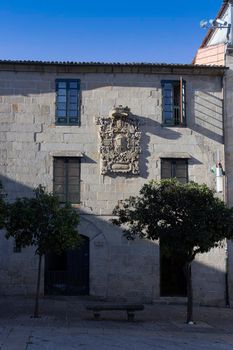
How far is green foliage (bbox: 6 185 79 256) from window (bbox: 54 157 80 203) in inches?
169

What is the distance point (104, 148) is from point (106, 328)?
8054 millimetres

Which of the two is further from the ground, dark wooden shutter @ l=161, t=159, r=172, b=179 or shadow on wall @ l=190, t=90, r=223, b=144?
shadow on wall @ l=190, t=90, r=223, b=144

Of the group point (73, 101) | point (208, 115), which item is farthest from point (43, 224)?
point (208, 115)

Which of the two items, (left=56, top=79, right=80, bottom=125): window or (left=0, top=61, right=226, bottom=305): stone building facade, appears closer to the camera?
(left=0, top=61, right=226, bottom=305): stone building facade

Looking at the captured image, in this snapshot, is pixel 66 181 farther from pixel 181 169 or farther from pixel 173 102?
pixel 173 102

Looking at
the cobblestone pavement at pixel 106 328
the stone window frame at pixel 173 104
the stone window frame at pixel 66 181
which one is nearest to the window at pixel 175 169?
the stone window frame at pixel 173 104

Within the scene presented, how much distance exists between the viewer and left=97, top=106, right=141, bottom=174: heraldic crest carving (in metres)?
19.9

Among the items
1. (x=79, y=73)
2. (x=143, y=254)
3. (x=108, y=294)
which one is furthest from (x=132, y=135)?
(x=108, y=294)

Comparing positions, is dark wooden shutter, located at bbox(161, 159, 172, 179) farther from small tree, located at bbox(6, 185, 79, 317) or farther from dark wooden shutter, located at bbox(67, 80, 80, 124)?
small tree, located at bbox(6, 185, 79, 317)

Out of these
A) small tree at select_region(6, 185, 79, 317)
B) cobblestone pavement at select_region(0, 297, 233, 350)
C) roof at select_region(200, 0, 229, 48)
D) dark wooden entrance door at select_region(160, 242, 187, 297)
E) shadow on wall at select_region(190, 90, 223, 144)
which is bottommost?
cobblestone pavement at select_region(0, 297, 233, 350)

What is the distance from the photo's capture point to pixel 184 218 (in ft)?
48.5

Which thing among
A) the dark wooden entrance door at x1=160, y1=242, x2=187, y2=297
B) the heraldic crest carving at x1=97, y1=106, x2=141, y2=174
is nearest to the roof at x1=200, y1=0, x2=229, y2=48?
the heraldic crest carving at x1=97, y1=106, x2=141, y2=174

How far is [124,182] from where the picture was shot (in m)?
20.0

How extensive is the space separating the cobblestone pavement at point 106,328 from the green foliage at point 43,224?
2130 mm
